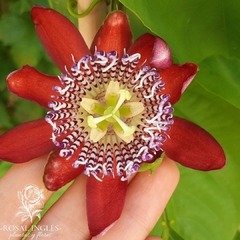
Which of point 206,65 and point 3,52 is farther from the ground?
point 206,65

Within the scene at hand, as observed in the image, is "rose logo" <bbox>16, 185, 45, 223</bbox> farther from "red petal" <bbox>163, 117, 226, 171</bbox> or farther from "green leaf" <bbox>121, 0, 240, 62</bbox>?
"green leaf" <bbox>121, 0, 240, 62</bbox>

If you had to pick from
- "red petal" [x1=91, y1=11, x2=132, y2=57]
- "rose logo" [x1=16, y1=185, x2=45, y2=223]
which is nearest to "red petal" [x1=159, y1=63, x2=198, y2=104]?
"red petal" [x1=91, y1=11, x2=132, y2=57]

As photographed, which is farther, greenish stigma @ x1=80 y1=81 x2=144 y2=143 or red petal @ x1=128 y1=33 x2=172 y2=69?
greenish stigma @ x1=80 y1=81 x2=144 y2=143

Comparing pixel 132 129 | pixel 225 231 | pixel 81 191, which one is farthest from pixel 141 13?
pixel 225 231

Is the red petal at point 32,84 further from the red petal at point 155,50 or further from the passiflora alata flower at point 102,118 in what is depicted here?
the red petal at point 155,50

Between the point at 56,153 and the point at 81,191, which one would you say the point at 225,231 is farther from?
the point at 56,153

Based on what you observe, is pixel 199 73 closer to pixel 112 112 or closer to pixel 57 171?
pixel 112 112
